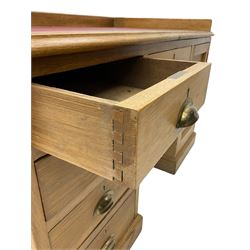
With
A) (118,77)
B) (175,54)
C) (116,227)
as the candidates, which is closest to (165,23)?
(175,54)

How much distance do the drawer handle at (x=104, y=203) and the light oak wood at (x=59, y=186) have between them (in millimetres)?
85

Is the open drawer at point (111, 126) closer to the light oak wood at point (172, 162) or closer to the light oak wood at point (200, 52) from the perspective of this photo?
the light oak wood at point (200, 52)

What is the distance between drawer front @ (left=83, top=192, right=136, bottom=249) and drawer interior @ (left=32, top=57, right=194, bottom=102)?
43cm

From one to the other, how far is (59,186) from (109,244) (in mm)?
403

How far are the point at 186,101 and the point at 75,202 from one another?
356 millimetres

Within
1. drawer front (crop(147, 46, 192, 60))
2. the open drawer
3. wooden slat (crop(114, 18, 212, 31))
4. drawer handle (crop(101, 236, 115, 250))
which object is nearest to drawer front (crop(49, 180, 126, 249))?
drawer handle (crop(101, 236, 115, 250))

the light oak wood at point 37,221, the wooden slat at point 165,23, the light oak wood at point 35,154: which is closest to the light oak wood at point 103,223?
the light oak wood at point 37,221

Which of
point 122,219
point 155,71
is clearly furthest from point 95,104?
point 122,219

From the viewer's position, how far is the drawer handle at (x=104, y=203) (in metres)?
0.64

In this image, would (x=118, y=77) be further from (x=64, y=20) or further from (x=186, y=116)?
(x=64, y=20)

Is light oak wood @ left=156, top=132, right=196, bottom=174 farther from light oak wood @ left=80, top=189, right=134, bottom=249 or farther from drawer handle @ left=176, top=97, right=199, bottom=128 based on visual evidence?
drawer handle @ left=176, top=97, right=199, bottom=128

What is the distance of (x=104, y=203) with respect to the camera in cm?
65

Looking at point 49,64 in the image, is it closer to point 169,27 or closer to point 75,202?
point 75,202

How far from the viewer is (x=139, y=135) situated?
0.90 ft
